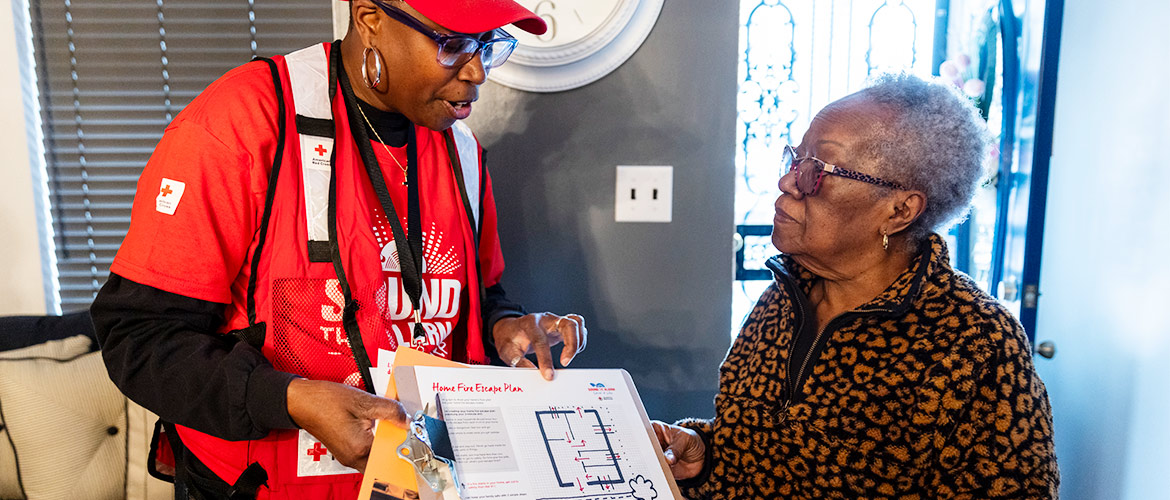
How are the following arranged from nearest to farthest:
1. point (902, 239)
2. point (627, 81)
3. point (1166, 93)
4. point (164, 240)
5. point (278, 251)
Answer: point (164, 240), point (278, 251), point (902, 239), point (1166, 93), point (627, 81)

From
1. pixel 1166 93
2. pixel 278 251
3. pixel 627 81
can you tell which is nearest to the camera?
pixel 278 251

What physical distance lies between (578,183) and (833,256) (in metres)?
0.92

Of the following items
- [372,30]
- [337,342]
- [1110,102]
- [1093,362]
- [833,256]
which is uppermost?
[372,30]

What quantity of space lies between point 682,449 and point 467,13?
97 cm

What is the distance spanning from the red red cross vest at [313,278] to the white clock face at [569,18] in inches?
32.3

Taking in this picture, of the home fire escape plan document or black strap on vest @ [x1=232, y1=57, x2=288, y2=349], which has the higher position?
black strap on vest @ [x1=232, y1=57, x2=288, y2=349]

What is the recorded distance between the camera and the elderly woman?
120 centimetres

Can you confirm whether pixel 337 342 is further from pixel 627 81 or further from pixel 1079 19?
pixel 1079 19

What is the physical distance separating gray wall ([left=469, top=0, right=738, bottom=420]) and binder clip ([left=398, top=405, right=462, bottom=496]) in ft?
3.93

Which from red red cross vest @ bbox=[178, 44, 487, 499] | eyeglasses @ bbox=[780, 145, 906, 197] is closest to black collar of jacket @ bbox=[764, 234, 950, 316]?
eyeglasses @ bbox=[780, 145, 906, 197]

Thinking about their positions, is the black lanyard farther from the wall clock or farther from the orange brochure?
the wall clock

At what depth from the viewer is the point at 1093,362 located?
1.87 m

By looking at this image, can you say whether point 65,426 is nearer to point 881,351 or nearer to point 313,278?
point 313,278

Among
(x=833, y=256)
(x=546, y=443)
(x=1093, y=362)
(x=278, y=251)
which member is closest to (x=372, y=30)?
(x=278, y=251)
